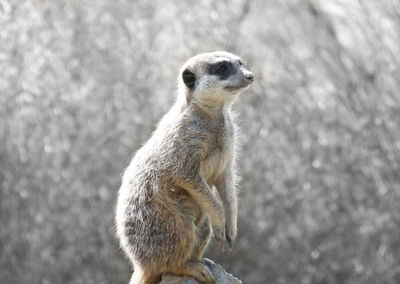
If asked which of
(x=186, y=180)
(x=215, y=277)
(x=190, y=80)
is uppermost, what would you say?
(x=190, y=80)

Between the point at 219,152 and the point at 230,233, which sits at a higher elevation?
Result: the point at 219,152

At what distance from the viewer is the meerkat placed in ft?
14.9

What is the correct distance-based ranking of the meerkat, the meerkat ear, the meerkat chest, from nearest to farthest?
the meerkat, the meerkat chest, the meerkat ear

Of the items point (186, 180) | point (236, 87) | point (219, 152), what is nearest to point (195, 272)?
point (186, 180)

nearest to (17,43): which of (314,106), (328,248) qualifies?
(314,106)

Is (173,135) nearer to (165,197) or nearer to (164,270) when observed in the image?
(165,197)

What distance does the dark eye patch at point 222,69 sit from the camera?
4672mm

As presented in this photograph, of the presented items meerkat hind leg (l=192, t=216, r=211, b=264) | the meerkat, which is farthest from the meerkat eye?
meerkat hind leg (l=192, t=216, r=211, b=264)

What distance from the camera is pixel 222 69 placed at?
185 inches

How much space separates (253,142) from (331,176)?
100 centimetres

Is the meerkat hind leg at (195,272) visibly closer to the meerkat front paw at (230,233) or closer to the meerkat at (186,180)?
the meerkat at (186,180)

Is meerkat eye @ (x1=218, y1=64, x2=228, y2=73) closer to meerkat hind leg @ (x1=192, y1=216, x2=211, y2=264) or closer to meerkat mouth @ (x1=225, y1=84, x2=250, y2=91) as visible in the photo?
meerkat mouth @ (x1=225, y1=84, x2=250, y2=91)

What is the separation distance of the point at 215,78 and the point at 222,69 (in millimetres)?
64

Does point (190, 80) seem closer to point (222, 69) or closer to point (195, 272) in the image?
point (222, 69)
